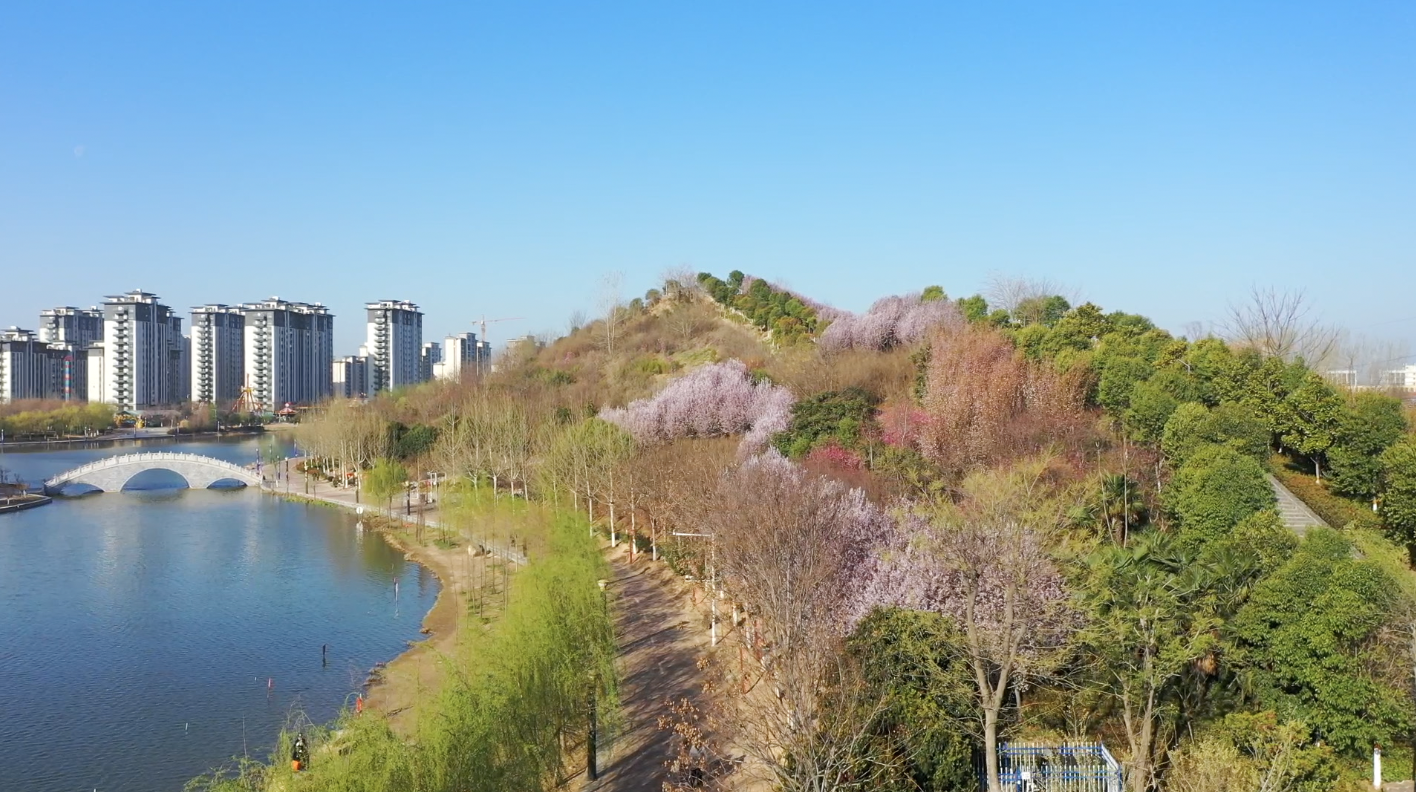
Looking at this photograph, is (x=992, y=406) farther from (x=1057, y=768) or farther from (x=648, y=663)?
(x=1057, y=768)

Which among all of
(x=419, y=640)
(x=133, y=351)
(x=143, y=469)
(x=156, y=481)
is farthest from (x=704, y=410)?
(x=133, y=351)

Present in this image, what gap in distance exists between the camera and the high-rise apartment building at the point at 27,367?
7312cm

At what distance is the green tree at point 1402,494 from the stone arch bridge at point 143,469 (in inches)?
1399

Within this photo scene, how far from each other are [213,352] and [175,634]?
75279 millimetres

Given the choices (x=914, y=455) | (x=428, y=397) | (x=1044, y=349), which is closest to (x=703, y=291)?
(x=428, y=397)

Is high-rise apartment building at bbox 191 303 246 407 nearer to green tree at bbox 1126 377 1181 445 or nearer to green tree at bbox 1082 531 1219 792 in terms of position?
green tree at bbox 1126 377 1181 445

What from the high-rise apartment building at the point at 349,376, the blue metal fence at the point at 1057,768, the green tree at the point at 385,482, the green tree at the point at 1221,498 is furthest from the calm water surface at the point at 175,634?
the high-rise apartment building at the point at 349,376

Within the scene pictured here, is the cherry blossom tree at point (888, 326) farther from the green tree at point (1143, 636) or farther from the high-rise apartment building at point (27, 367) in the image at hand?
the high-rise apartment building at point (27, 367)

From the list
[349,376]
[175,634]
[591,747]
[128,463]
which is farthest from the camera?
[349,376]

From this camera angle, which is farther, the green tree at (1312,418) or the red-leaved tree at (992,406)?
the green tree at (1312,418)

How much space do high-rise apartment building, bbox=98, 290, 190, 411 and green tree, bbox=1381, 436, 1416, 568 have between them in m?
82.8

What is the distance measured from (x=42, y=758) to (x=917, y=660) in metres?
10.7

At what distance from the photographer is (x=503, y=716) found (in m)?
8.99

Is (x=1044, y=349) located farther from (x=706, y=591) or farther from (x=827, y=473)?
(x=706, y=591)
